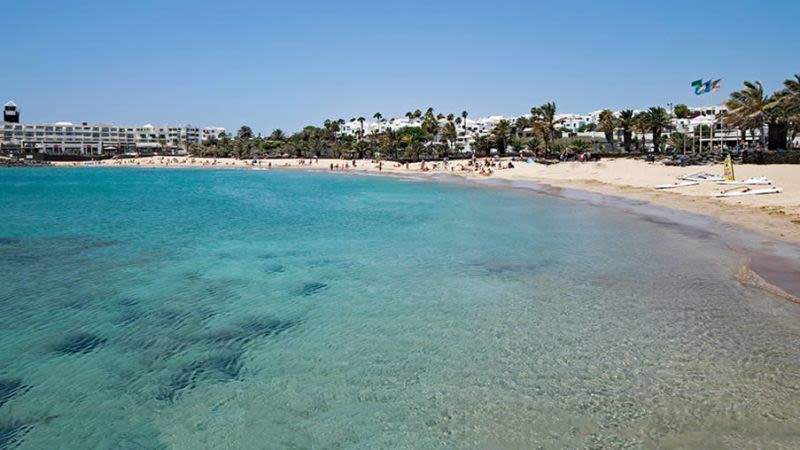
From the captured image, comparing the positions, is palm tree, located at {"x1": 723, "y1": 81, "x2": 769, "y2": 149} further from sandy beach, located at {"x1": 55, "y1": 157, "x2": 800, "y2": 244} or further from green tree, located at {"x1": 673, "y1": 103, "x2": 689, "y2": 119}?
green tree, located at {"x1": 673, "y1": 103, "x2": 689, "y2": 119}

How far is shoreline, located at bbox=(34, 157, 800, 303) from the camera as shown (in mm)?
13320

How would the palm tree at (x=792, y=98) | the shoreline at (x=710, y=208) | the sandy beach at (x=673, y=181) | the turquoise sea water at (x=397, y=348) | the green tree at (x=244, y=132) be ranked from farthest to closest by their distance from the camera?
the green tree at (x=244, y=132) → the palm tree at (x=792, y=98) → the sandy beach at (x=673, y=181) → the shoreline at (x=710, y=208) → the turquoise sea water at (x=397, y=348)

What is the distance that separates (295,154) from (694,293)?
110m

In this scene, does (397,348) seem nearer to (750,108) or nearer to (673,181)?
(673,181)

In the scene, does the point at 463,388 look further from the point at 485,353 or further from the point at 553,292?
the point at 553,292

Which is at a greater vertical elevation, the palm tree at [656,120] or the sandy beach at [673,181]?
the palm tree at [656,120]

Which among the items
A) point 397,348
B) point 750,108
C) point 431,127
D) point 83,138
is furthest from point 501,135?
point 83,138

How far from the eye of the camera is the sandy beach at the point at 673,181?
815 inches

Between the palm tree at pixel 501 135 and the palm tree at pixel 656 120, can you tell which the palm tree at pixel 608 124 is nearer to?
the palm tree at pixel 656 120

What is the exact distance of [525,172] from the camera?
57906mm

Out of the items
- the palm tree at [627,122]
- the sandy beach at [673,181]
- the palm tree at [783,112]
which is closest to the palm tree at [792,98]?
the palm tree at [783,112]

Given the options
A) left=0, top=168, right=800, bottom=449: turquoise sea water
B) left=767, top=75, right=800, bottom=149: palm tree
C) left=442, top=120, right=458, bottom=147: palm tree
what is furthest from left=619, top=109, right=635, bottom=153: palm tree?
left=0, top=168, right=800, bottom=449: turquoise sea water

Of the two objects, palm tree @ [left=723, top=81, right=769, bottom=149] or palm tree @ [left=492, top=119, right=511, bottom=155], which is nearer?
palm tree @ [left=723, top=81, right=769, bottom=149]

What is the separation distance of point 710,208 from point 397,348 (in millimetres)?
21575
